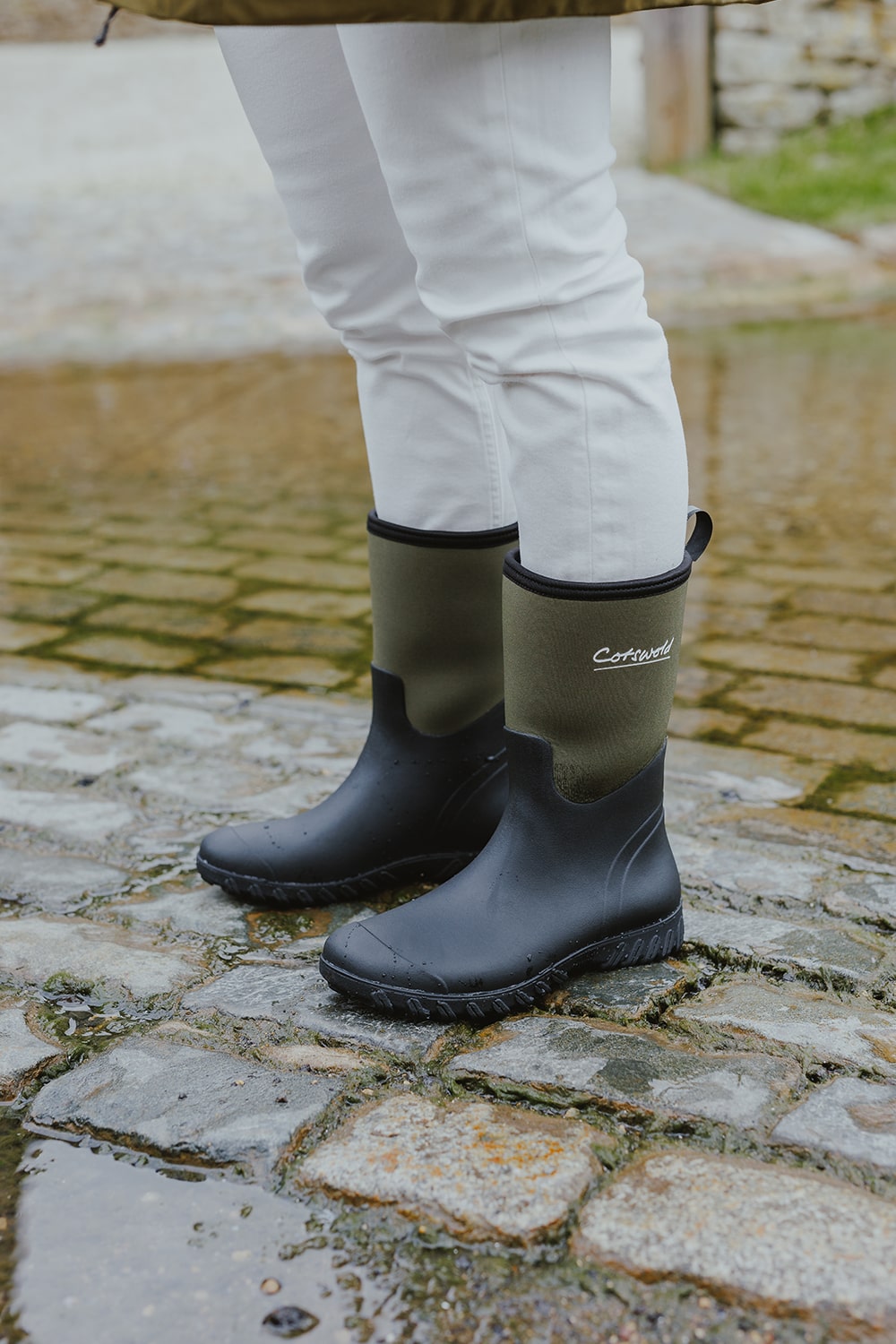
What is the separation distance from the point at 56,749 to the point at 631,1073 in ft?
3.69

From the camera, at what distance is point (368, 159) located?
1.32 metres

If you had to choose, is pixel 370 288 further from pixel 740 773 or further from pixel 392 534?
pixel 740 773

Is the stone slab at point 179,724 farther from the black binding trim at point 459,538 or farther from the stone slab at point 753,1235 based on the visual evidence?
the stone slab at point 753,1235

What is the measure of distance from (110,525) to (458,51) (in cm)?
229

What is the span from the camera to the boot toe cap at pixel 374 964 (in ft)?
4.21

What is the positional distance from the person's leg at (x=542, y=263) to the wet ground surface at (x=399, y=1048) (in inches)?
17.5

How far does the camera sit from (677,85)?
7.61 meters

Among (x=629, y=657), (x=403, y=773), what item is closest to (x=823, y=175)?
(x=403, y=773)

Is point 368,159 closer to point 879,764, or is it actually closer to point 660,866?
point 660,866

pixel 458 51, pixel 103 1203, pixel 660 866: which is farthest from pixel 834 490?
pixel 103 1203

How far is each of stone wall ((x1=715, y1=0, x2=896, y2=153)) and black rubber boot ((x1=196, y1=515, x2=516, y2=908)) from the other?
683 centimetres

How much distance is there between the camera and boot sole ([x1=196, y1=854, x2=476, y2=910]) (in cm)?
153

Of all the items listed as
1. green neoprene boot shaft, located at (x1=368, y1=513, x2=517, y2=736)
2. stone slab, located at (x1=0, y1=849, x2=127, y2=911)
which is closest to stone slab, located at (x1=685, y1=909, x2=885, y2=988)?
green neoprene boot shaft, located at (x1=368, y1=513, x2=517, y2=736)

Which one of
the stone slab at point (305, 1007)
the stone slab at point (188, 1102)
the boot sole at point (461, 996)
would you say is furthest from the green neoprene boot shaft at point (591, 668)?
the stone slab at point (188, 1102)
